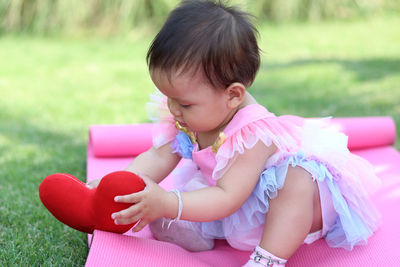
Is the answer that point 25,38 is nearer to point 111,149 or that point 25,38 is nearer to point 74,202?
point 111,149

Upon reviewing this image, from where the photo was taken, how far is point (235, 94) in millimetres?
1341

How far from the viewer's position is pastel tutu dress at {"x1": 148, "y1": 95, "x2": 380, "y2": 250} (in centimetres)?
138

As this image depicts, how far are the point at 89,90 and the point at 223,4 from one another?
2617 millimetres

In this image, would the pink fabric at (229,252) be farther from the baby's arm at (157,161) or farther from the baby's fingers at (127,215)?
the baby's arm at (157,161)

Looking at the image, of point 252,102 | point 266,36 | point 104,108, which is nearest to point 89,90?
point 104,108

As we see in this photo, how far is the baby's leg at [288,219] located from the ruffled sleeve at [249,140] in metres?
0.10

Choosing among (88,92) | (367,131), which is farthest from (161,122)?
(88,92)

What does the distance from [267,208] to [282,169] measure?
0.38 feet

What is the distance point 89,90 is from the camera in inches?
151

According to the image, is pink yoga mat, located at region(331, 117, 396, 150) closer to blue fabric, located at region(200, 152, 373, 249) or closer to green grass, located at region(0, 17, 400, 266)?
green grass, located at region(0, 17, 400, 266)

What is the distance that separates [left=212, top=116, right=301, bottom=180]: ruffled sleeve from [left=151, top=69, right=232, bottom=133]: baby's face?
0.07m

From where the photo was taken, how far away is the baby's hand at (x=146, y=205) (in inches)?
47.3

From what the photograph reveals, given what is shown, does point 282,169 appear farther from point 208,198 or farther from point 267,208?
point 208,198

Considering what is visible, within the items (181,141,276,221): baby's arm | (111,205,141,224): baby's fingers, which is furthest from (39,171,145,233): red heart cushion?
(181,141,276,221): baby's arm
